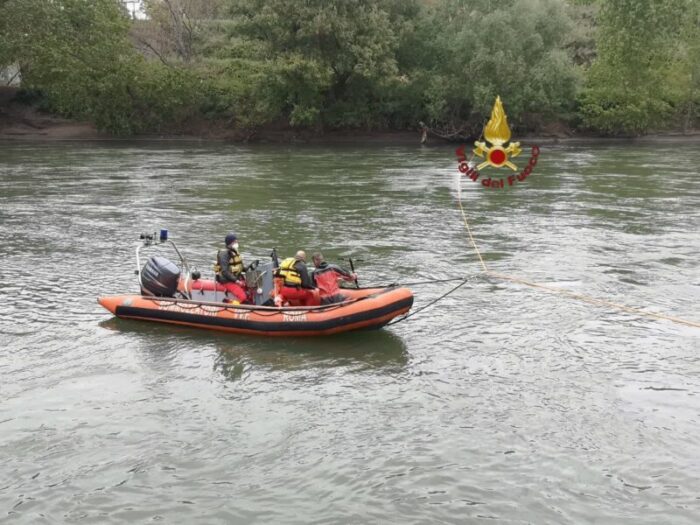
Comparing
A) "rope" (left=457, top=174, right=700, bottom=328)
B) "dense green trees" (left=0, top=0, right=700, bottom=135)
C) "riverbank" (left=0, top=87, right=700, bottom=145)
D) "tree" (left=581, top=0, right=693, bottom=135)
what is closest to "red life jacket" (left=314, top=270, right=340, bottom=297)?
"rope" (left=457, top=174, right=700, bottom=328)

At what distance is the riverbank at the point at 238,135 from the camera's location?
52947 mm

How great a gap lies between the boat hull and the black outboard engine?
32.2 inches

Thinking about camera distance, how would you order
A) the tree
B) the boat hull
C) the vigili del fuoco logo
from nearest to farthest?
1. the boat hull
2. the vigili del fuoco logo
3. the tree

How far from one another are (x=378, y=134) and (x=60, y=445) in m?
46.0

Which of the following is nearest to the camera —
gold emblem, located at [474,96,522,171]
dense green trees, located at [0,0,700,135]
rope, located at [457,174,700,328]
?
rope, located at [457,174,700,328]

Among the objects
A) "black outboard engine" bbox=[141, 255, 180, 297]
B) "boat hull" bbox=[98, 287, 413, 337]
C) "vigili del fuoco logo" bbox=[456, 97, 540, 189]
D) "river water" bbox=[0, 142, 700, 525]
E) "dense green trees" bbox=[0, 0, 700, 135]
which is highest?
"dense green trees" bbox=[0, 0, 700, 135]

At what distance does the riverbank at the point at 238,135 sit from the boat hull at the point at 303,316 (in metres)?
39.8

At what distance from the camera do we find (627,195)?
94.8ft

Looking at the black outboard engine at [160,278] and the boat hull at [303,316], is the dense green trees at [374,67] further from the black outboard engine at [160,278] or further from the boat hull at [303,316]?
the boat hull at [303,316]

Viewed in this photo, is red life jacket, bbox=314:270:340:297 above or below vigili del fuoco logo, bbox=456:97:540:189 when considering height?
below

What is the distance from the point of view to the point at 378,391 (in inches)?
455

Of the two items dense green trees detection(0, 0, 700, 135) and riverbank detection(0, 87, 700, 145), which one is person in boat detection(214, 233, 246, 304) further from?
riverbank detection(0, 87, 700, 145)

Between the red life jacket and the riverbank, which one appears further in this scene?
the riverbank

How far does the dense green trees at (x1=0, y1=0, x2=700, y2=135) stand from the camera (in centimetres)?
4788
